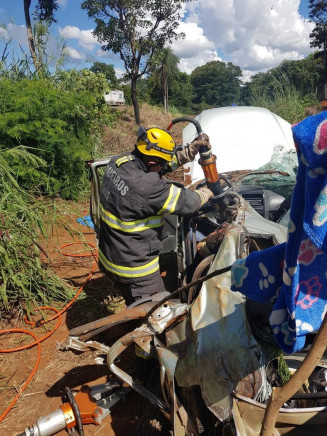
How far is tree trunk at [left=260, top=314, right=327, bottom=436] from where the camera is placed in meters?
0.88

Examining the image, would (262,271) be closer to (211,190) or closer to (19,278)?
(211,190)

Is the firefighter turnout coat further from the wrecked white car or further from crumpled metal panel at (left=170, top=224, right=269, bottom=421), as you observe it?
crumpled metal panel at (left=170, top=224, right=269, bottom=421)

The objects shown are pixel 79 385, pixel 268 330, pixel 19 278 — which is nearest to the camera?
pixel 268 330

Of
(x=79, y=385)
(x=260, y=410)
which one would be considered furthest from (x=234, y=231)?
(x=79, y=385)

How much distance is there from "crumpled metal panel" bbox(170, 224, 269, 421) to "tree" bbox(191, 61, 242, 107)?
2616 inches

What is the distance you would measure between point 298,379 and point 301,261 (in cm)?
32

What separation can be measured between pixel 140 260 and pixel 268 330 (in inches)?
54.4

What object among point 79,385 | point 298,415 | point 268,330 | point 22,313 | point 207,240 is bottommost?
point 79,385

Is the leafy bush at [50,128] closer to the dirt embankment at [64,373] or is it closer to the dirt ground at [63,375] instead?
the dirt embankment at [64,373]

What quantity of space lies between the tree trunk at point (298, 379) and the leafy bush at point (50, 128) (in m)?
5.69

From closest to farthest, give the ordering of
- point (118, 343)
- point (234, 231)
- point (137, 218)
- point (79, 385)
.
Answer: point (118, 343) → point (234, 231) → point (137, 218) → point (79, 385)

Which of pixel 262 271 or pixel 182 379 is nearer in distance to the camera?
pixel 262 271

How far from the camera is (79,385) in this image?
3.01m

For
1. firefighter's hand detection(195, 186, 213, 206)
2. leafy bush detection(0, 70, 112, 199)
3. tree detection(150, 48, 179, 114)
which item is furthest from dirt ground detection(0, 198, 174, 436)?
tree detection(150, 48, 179, 114)
